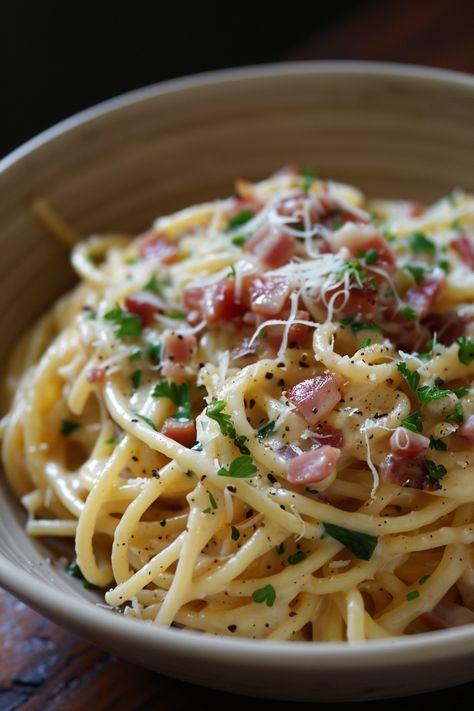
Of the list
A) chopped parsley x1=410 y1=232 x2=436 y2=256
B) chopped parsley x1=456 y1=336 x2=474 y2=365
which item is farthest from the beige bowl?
chopped parsley x1=456 y1=336 x2=474 y2=365

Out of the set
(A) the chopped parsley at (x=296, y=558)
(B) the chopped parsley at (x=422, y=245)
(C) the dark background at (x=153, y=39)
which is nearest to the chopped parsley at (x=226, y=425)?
(A) the chopped parsley at (x=296, y=558)

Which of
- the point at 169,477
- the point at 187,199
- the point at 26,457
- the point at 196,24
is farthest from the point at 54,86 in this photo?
the point at 169,477

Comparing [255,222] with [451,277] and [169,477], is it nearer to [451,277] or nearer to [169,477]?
[451,277]

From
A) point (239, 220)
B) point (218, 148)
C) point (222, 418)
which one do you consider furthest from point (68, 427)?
point (218, 148)

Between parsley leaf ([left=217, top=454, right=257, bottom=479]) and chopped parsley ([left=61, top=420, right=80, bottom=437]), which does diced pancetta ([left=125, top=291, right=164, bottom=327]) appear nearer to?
chopped parsley ([left=61, top=420, right=80, bottom=437])

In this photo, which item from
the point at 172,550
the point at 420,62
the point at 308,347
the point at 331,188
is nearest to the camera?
the point at 172,550

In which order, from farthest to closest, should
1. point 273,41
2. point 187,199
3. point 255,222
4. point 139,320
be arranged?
1. point 273,41
2. point 187,199
3. point 255,222
4. point 139,320
